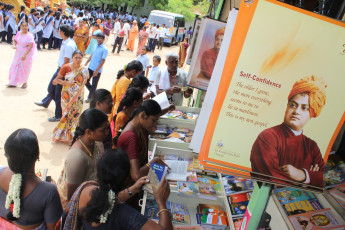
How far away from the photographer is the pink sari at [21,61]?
6773 mm

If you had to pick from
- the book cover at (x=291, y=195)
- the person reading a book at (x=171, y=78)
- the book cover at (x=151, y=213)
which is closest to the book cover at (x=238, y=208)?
the book cover at (x=291, y=195)

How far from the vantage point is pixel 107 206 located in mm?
1499

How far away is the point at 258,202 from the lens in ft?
4.43

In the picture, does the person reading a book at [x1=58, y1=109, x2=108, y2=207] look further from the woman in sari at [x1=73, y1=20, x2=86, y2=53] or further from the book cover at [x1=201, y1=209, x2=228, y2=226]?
the woman in sari at [x1=73, y1=20, x2=86, y2=53]

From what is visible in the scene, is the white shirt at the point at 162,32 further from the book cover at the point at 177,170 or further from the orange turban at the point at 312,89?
the orange turban at the point at 312,89

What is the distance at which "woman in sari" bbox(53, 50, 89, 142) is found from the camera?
4.62 m

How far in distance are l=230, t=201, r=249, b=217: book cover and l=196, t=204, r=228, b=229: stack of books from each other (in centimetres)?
11

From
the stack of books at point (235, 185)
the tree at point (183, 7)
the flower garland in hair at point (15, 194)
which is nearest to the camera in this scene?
the flower garland in hair at point (15, 194)

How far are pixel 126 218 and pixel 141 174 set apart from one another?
0.82m

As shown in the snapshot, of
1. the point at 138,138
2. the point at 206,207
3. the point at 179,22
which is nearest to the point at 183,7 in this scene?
the point at 179,22

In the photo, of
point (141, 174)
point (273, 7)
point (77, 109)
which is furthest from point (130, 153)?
point (77, 109)

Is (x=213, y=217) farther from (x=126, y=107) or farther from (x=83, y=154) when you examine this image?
(x=126, y=107)

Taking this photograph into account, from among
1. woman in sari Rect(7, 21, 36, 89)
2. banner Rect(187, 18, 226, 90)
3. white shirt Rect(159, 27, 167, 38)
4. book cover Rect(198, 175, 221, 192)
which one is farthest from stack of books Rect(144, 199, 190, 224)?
white shirt Rect(159, 27, 167, 38)

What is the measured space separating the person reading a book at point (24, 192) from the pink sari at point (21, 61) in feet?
19.4
